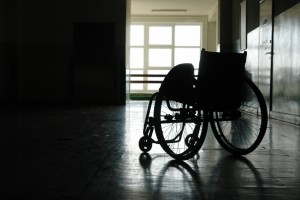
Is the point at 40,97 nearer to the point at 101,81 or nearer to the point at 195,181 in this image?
the point at 101,81

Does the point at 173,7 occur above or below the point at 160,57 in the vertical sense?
above

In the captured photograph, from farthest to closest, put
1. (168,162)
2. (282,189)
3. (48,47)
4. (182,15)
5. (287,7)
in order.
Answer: (182,15)
(48,47)
(287,7)
(168,162)
(282,189)

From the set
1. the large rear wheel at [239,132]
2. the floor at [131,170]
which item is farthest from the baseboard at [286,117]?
the floor at [131,170]

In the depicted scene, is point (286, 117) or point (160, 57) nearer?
point (286, 117)

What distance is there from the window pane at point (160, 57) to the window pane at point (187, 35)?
2.31 ft

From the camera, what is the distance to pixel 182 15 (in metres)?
17.9

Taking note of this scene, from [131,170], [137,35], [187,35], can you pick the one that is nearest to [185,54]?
[187,35]

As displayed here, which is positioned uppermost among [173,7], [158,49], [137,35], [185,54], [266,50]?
[173,7]

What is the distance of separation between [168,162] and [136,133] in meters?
1.68

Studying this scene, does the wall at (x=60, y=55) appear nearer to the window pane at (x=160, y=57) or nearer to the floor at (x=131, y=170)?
the floor at (x=131, y=170)

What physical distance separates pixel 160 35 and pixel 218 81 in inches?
654

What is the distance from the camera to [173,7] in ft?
52.3

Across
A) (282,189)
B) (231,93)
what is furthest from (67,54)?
(282,189)

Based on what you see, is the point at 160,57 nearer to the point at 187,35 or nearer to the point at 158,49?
the point at 158,49
